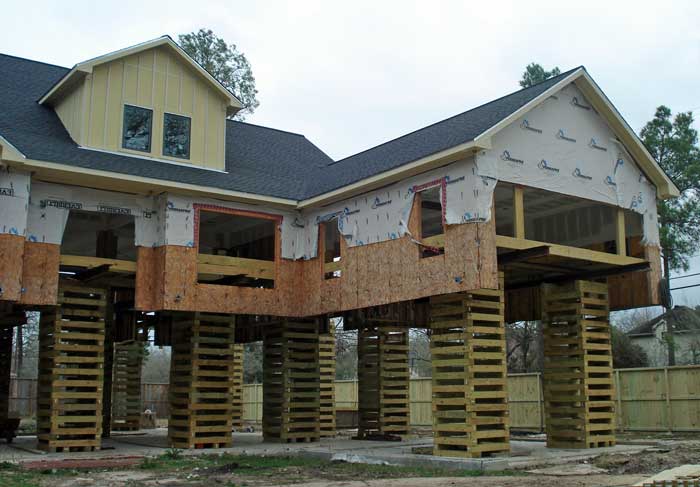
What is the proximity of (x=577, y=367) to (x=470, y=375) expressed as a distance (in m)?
3.91

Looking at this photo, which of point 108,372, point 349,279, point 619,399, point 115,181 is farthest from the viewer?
point 619,399

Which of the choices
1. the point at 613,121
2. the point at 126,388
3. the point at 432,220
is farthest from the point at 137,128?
the point at 126,388

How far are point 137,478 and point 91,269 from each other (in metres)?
6.19

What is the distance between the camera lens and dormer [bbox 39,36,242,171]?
1952 cm

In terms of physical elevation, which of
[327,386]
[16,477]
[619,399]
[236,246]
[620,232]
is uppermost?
[236,246]

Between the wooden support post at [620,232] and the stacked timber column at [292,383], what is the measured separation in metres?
8.16

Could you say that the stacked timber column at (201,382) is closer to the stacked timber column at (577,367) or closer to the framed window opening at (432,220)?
the framed window opening at (432,220)

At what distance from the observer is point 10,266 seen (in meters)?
16.8

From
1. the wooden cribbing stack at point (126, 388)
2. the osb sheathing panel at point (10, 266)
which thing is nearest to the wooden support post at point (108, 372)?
the wooden cribbing stack at point (126, 388)

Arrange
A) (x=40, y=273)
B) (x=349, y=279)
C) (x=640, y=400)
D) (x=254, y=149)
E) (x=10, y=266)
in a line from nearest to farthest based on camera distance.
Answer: (x=10, y=266) → (x=40, y=273) → (x=349, y=279) → (x=254, y=149) → (x=640, y=400)

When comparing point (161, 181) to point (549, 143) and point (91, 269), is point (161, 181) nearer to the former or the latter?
point (91, 269)

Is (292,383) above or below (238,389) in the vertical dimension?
above

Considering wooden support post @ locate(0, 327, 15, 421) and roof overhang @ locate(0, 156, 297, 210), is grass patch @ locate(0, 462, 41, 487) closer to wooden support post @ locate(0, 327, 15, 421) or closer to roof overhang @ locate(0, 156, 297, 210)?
roof overhang @ locate(0, 156, 297, 210)

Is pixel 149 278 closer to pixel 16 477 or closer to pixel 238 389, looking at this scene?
pixel 16 477
